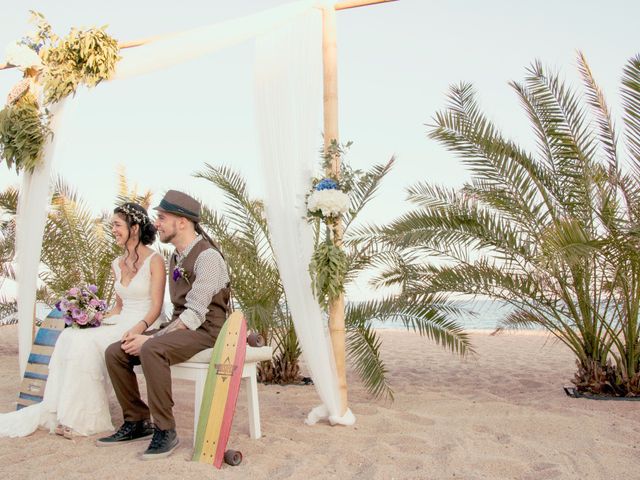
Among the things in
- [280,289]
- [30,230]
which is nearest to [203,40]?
[30,230]

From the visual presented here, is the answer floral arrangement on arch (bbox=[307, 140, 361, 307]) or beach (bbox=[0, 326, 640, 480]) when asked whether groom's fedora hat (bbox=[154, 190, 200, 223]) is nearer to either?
Answer: floral arrangement on arch (bbox=[307, 140, 361, 307])

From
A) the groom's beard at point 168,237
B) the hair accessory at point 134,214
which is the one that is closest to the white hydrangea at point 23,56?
the hair accessory at point 134,214

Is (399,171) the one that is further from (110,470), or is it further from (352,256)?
(110,470)

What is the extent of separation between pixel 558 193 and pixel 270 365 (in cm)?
346

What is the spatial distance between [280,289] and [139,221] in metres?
2.43

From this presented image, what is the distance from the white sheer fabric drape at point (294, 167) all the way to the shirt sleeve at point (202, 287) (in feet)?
1.60

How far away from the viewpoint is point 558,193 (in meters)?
6.02

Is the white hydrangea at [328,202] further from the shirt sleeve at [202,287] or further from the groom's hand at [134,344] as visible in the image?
the groom's hand at [134,344]

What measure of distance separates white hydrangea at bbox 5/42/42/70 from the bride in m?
1.45

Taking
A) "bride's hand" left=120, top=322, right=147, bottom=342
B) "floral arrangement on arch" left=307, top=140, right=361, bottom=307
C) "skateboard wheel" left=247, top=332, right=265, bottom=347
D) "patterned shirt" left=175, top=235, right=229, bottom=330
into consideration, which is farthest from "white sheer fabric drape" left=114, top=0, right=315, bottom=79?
"skateboard wheel" left=247, top=332, right=265, bottom=347

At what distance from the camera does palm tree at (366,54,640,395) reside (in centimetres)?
554

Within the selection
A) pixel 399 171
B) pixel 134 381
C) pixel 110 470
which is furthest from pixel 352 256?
pixel 110 470

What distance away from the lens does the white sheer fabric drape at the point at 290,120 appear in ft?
14.2

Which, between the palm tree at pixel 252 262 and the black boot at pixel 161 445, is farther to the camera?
the palm tree at pixel 252 262
